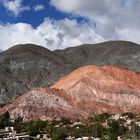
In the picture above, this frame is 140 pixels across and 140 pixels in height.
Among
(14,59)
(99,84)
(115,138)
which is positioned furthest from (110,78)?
(14,59)

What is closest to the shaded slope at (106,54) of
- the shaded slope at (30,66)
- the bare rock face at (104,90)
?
the shaded slope at (30,66)

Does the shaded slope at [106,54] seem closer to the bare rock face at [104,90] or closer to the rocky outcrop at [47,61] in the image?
the rocky outcrop at [47,61]

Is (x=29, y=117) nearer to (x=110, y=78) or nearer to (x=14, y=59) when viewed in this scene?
(x=110, y=78)

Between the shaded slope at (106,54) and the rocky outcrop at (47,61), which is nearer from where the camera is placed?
the rocky outcrop at (47,61)

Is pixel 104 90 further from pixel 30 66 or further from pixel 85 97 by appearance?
pixel 30 66

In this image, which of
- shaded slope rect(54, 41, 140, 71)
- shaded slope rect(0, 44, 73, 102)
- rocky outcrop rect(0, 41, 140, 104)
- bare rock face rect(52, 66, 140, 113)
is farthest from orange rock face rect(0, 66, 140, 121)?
shaded slope rect(54, 41, 140, 71)

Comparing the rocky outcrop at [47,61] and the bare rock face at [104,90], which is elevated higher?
the rocky outcrop at [47,61]

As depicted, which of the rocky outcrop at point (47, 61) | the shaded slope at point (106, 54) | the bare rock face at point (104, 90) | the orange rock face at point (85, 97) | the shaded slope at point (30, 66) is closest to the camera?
the orange rock face at point (85, 97)

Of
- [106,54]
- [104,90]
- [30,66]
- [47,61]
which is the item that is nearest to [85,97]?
[104,90]
